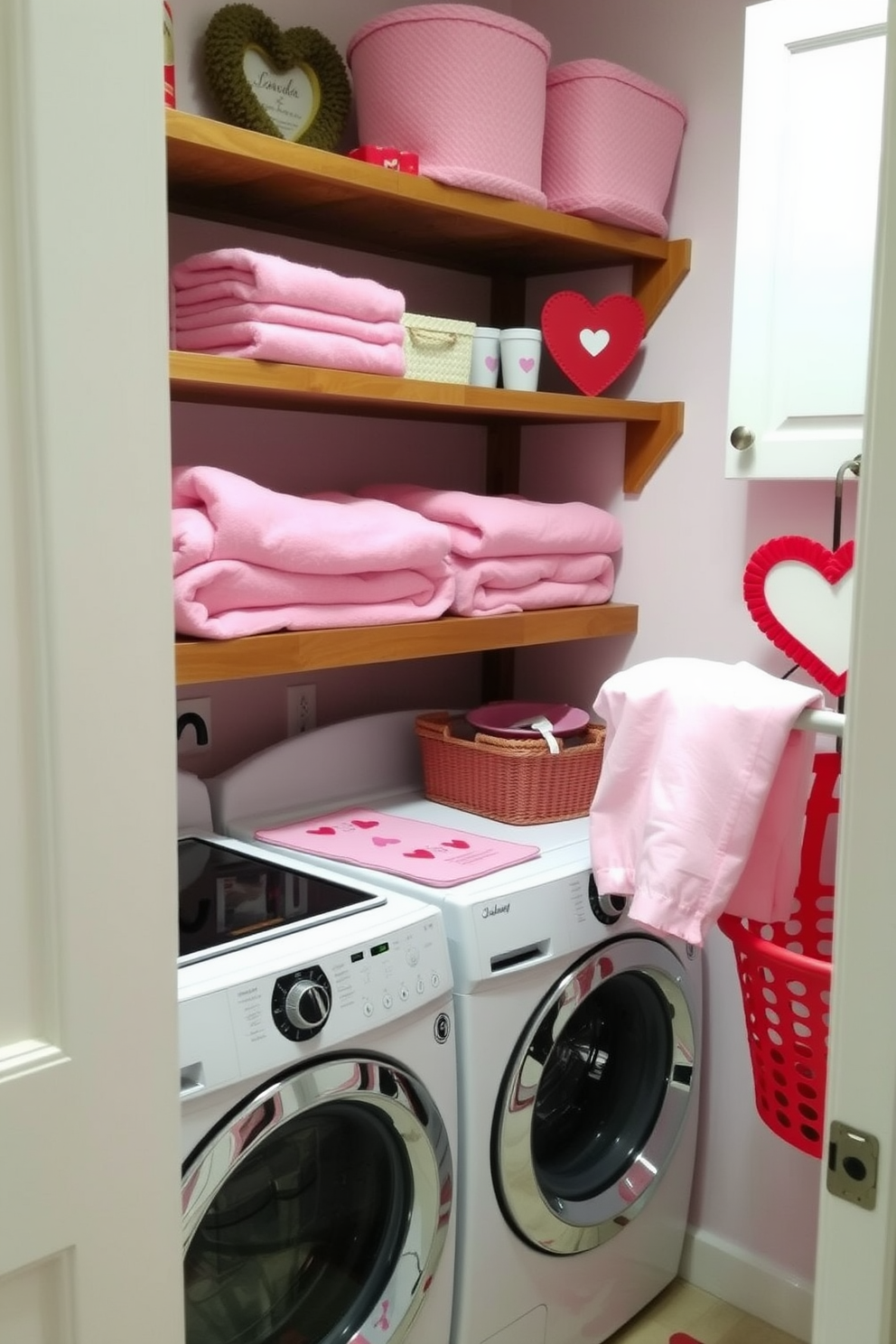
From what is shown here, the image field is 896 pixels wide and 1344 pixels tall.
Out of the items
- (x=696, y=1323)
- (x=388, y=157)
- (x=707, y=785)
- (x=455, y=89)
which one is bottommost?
(x=696, y=1323)

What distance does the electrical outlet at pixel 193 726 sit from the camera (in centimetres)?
210

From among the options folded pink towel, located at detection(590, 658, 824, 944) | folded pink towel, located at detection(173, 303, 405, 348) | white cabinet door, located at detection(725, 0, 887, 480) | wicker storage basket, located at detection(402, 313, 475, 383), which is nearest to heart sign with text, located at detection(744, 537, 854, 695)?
white cabinet door, located at detection(725, 0, 887, 480)

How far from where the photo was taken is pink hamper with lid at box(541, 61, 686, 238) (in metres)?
2.10

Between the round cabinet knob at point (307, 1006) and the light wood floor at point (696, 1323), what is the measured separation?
111 cm

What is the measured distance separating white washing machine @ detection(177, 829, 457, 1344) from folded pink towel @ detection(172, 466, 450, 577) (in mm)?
493

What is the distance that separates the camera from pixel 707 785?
1.60m

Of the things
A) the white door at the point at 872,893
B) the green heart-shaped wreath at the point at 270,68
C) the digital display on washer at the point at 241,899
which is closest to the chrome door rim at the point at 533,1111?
the digital display on washer at the point at 241,899

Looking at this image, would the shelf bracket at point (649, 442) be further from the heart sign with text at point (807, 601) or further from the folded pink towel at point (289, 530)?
the folded pink towel at point (289, 530)

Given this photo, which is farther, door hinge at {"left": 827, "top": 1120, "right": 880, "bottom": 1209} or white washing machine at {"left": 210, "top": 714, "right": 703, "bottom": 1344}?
white washing machine at {"left": 210, "top": 714, "right": 703, "bottom": 1344}

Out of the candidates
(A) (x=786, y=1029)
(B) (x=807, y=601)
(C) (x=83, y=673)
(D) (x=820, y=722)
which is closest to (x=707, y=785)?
(D) (x=820, y=722)

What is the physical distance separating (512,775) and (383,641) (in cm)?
38

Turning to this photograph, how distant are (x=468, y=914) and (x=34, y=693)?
0.96 metres

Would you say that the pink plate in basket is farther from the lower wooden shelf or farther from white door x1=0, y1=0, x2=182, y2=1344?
white door x1=0, y1=0, x2=182, y2=1344

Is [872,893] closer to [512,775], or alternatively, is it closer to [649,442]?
[512,775]
